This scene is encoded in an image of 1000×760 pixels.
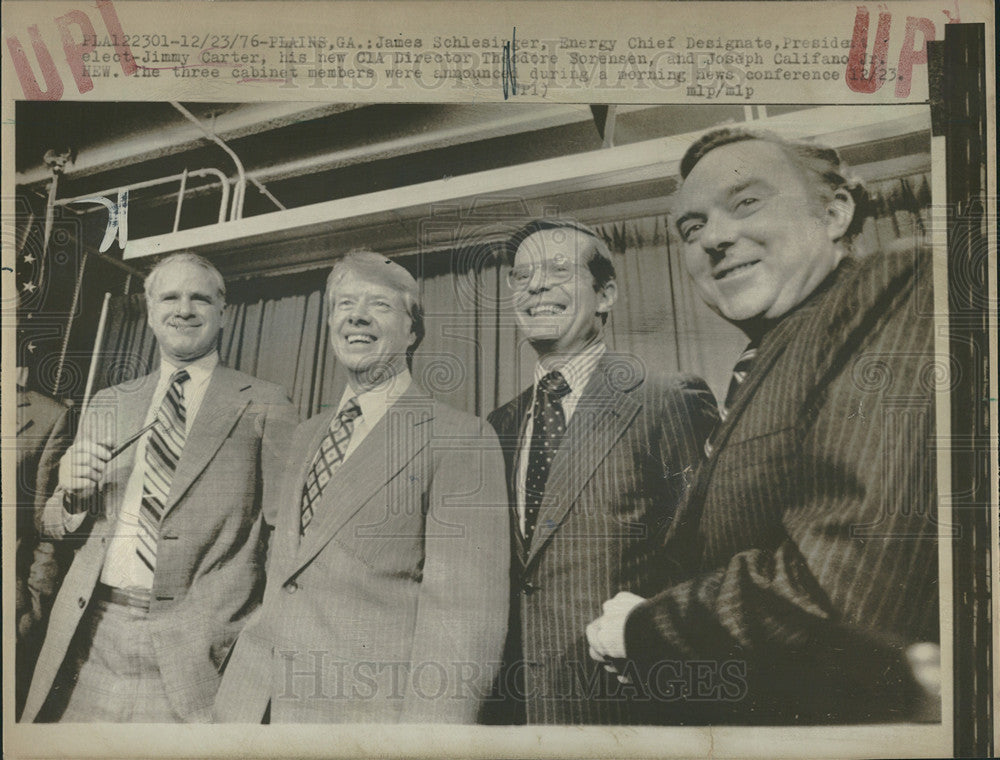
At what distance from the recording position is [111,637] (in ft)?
7.91

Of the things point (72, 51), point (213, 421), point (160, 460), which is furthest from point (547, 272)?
point (72, 51)

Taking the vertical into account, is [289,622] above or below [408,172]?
below

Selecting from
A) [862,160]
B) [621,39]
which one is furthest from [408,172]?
[862,160]

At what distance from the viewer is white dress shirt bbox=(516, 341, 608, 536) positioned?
2.41m

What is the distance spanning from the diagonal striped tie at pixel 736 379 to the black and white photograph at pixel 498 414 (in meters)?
0.01

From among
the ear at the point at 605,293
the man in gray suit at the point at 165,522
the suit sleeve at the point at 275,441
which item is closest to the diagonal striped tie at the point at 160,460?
the man in gray suit at the point at 165,522

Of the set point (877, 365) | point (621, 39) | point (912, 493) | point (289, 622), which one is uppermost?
point (621, 39)

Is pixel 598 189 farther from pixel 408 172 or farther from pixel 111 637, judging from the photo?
pixel 111 637

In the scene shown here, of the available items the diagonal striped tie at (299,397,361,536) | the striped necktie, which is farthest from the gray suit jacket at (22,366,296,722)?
the striped necktie

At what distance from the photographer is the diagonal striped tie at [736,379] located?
7.81 feet

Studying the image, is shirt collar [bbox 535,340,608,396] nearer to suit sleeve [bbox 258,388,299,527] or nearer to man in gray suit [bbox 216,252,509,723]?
man in gray suit [bbox 216,252,509,723]

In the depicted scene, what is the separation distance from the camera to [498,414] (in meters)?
2.43

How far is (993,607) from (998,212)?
50.4 inches

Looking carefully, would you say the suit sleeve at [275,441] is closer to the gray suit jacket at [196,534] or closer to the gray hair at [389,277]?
the gray suit jacket at [196,534]
